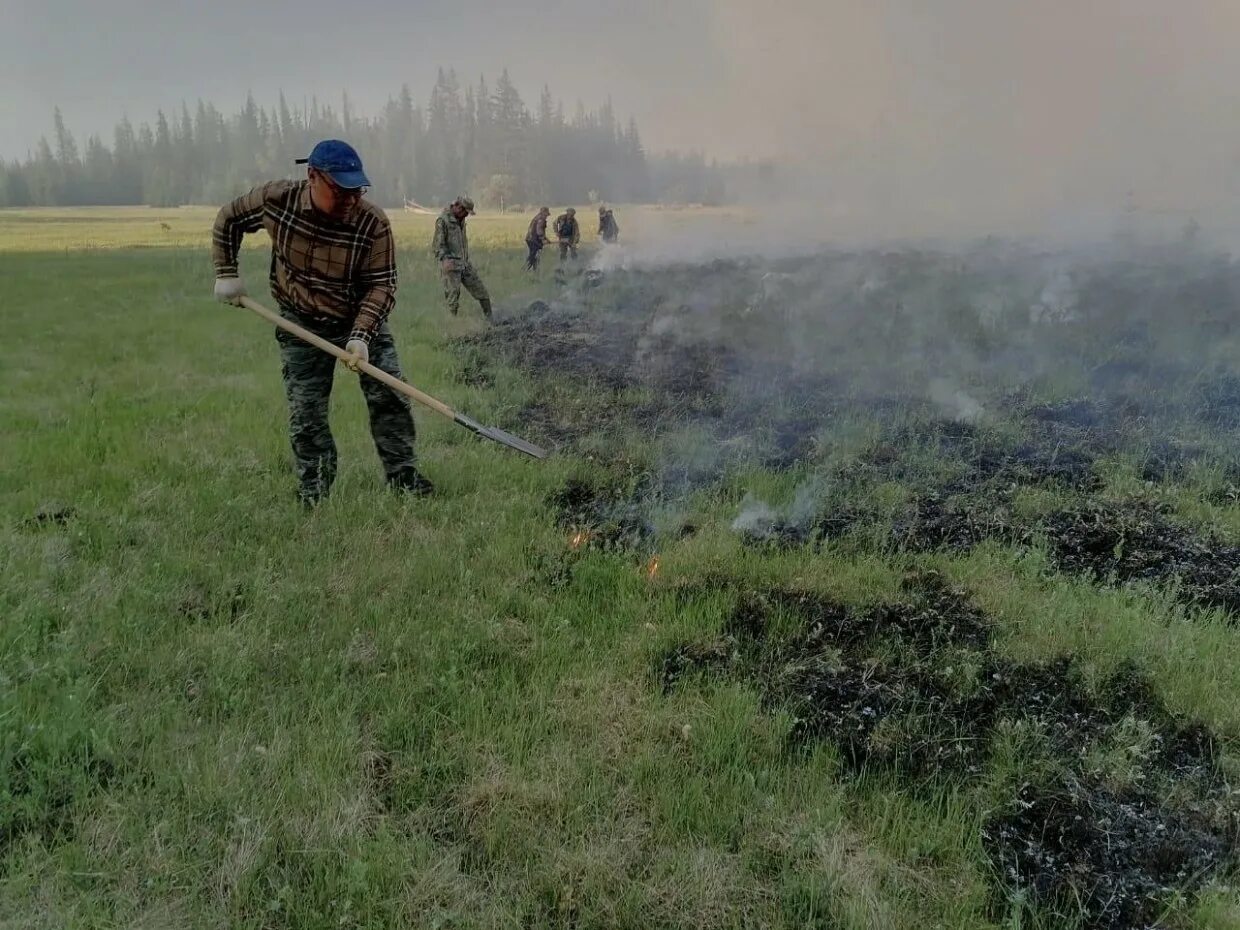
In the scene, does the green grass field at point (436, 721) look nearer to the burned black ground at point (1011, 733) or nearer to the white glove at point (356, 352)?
the burned black ground at point (1011, 733)

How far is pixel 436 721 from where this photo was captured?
9.37ft

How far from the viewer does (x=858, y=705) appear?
2.96 meters

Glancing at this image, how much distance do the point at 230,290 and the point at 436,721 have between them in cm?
311

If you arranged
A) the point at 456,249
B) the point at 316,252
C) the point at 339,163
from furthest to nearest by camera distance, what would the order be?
the point at 456,249
the point at 316,252
the point at 339,163

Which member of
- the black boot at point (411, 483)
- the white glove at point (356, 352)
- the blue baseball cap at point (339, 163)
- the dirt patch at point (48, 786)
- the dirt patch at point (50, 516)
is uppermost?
the blue baseball cap at point (339, 163)

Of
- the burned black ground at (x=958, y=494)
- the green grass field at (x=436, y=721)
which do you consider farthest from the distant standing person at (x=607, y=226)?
the green grass field at (x=436, y=721)

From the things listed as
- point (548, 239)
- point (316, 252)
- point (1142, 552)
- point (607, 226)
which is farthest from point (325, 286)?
point (607, 226)

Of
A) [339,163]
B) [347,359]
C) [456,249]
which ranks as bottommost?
[347,359]

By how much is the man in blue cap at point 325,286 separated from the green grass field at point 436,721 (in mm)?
331

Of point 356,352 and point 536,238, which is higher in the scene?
point 536,238

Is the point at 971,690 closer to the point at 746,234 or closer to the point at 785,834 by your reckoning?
the point at 785,834

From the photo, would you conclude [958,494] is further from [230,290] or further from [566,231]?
[566,231]

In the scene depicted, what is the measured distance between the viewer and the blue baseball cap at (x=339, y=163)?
4004 millimetres

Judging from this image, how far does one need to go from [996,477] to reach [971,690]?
8.69 feet
